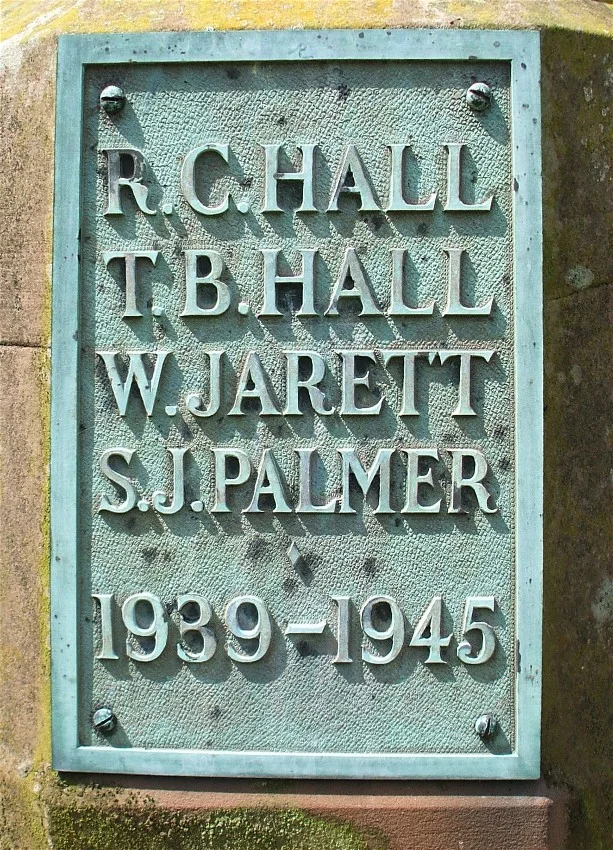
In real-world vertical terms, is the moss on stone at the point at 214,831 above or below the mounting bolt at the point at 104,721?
below

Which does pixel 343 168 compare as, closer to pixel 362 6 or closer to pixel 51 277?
pixel 362 6

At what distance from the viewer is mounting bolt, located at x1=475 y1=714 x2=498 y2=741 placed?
179 centimetres

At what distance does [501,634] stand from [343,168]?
1259 millimetres

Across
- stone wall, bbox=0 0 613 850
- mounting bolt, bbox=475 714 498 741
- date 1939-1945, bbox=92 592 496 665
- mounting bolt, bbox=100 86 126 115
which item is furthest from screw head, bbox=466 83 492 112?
mounting bolt, bbox=475 714 498 741

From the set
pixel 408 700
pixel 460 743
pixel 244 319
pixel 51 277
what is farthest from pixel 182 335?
pixel 460 743

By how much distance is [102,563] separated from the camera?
185 cm

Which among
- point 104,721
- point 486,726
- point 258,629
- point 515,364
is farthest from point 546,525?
point 104,721

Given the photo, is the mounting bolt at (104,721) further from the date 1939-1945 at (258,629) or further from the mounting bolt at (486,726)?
the mounting bolt at (486,726)

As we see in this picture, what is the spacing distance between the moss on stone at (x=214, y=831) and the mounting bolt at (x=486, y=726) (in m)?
0.39

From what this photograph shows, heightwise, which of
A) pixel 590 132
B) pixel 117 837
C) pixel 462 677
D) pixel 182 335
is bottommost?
pixel 117 837

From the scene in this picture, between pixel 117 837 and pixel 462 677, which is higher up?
pixel 462 677

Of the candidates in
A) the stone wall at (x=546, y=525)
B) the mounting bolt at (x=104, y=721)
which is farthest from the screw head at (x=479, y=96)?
the mounting bolt at (x=104, y=721)

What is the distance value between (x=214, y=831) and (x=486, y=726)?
2.48 ft

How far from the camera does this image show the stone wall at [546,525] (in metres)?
1.83
